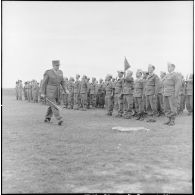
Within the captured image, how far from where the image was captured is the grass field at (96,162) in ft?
16.2

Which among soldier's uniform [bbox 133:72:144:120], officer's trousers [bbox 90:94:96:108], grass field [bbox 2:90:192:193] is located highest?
soldier's uniform [bbox 133:72:144:120]

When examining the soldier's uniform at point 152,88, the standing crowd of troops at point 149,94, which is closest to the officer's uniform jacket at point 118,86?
the standing crowd of troops at point 149,94

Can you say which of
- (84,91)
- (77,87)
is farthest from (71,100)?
(84,91)

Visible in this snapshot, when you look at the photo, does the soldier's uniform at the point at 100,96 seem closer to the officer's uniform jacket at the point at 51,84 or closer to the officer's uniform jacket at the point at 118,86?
the officer's uniform jacket at the point at 118,86

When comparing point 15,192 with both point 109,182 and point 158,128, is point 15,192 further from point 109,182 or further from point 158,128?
point 158,128

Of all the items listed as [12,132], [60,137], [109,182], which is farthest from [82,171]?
[12,132]

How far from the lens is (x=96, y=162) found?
20.5 ft

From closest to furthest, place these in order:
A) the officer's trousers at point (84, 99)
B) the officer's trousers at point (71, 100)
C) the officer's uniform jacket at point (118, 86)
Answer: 1. the officer's uniform jacket at point (118, 86)
2. the officer's trousers at point (84, 99)
3. the officer's trousers at point (71, 100)

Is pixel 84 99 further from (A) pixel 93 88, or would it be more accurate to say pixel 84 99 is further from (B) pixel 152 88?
(B) pixel 152 88

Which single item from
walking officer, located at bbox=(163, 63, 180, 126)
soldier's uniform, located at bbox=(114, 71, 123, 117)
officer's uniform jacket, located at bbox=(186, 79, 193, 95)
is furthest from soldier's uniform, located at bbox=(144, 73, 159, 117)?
officer's uniform jacket, located at bbox=(186, 79, 193, 95)

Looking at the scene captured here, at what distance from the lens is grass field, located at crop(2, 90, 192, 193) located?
4.93 metres

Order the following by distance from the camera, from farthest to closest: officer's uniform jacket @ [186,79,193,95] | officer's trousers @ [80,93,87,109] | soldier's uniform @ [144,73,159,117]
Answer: officer's trousers @ [80,93,87,109] < officer's uniform jacket @ [186,79,193,95] < soldier's uniform @ [144,73,159,117]

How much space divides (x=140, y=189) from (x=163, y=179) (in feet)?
1.97

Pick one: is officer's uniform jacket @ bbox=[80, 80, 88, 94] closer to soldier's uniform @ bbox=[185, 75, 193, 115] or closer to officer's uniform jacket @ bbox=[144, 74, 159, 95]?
soldier's uniform @ bbox=[185, 75, 193, 115]
